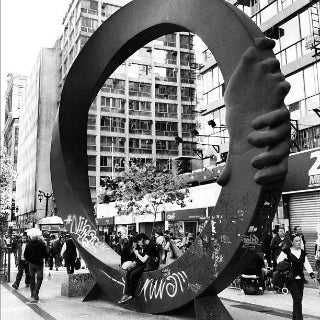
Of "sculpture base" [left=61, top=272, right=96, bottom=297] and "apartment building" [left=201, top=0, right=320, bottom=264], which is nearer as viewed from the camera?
"sculpture base" [left=61, top=272, right=96, bottom=297]

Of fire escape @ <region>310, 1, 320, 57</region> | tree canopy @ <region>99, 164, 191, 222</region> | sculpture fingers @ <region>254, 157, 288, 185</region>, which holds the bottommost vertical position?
sculpture fingers @ <region>254, 157, 288, 185</region>

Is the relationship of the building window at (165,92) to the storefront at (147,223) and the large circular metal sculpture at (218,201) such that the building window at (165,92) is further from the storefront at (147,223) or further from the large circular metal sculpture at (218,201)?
the large circular metal sculpture at (218,201)

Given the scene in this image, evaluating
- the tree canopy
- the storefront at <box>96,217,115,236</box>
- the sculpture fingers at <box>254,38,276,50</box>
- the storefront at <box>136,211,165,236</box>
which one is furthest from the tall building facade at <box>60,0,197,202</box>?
the sculpture fingers at <box>254,38,276,50</box>

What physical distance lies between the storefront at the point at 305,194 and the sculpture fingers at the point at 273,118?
10.5m

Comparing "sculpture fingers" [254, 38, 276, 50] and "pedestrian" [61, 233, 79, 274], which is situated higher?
"sculpture fingers" [254, 38, 276, 50]

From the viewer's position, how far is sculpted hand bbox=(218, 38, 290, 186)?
6.48 meters

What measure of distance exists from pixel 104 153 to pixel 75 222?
4313cm

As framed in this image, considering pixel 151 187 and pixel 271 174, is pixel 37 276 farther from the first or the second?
pixel 151 187

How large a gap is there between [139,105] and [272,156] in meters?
50.5

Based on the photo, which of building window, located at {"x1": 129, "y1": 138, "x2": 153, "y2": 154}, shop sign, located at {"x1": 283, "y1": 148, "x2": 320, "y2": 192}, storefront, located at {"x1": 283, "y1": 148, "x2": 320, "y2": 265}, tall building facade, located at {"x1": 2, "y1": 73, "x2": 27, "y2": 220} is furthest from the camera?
tall building facade, located at {"x1": 2, "y1": 73, "x2": 27, "y2": 220}

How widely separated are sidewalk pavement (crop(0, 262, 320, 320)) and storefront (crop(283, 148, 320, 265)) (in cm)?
528

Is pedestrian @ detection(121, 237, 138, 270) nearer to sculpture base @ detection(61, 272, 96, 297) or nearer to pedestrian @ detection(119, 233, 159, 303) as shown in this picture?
pedestrian @ detection(119, 233, 159, 303)

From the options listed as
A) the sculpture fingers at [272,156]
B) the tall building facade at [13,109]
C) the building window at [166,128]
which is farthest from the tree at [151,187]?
the tall building facade at [13,109]

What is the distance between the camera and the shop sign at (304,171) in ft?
53.9
